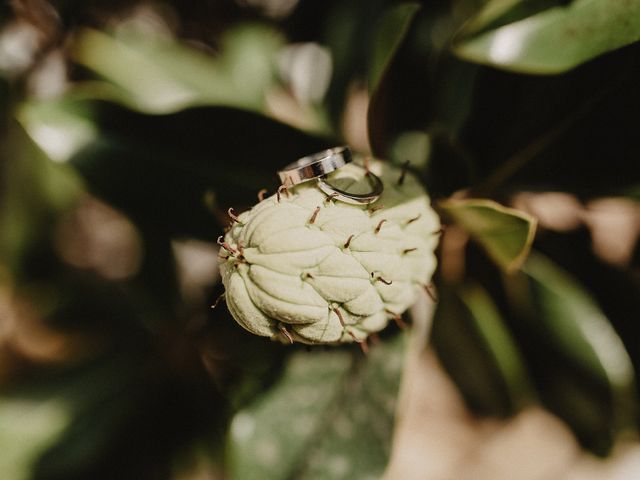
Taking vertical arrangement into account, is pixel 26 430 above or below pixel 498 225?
below

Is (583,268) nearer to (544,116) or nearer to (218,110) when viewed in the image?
(544,116)

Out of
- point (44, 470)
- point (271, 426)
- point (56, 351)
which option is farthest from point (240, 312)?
point (56, 351)

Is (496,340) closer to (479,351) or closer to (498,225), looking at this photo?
(479,351)

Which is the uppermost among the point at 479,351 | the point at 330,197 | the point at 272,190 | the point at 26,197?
the point at 330,197

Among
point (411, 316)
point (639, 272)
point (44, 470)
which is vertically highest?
point (411, 316)

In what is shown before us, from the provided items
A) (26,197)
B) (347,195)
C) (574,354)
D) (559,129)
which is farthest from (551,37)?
(26,197)

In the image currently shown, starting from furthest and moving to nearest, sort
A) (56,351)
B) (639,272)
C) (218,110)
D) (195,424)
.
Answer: (56,351) < (195,424) < (639,272) < (218,110)

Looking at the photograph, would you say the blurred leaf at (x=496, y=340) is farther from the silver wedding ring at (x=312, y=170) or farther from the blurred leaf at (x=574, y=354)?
the silver wedding ring at (x=312, y=170)

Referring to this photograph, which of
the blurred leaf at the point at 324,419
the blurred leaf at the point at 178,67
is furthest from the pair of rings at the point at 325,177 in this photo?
the blurred leaf at the point at 178,67
